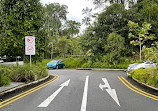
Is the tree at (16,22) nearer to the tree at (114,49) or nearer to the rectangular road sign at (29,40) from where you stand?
the rectangular road sign at (29,40)

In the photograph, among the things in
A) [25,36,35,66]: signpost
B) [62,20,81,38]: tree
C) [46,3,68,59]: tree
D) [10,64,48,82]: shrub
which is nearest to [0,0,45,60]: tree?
[25,36,35,66]: signpost

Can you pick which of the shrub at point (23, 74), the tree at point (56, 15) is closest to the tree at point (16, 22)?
the shrub at point (23, 74)

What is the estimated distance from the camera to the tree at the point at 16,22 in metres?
12.5

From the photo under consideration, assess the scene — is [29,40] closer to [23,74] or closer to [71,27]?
[23,74]

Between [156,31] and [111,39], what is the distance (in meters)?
7.75

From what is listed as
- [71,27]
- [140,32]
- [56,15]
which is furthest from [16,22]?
[71,27]

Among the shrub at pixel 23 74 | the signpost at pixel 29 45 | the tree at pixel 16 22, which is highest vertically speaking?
the tree at pixel 16 22

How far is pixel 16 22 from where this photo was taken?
504 inches

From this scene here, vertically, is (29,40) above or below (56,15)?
below

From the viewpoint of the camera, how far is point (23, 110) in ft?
17.0

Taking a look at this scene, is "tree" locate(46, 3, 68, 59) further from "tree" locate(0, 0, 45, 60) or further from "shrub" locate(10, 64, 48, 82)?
"shrub" locate(10, 64, 48, 82)

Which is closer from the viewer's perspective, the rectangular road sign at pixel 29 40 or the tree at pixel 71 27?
the rectangular road sign at pixel 29 40

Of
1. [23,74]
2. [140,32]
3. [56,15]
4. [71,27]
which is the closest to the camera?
[23,74]

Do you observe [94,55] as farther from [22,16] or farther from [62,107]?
[62,107]
